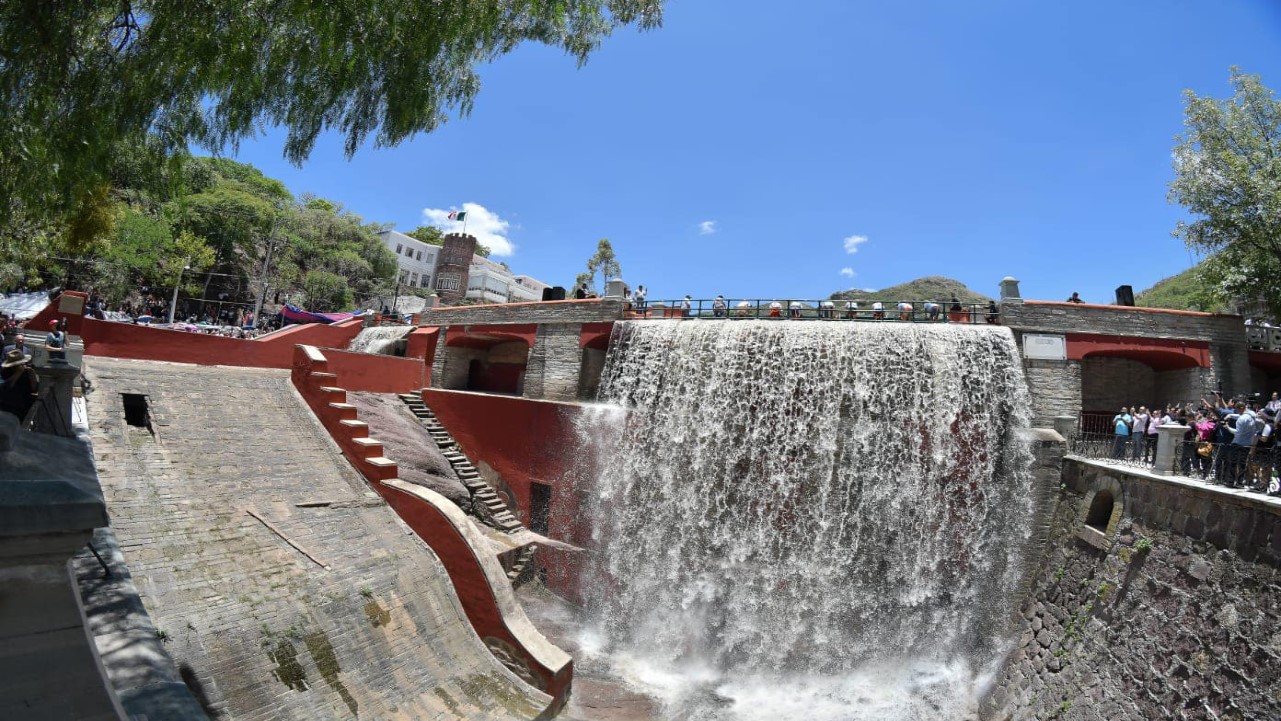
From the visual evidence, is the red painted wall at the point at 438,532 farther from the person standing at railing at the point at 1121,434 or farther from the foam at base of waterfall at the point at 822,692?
the person standing at railing at the point at 1121,434

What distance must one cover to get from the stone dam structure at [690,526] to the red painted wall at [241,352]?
0.07 meters

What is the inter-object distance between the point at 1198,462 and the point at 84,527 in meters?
12.7

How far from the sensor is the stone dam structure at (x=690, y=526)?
7.88 meters

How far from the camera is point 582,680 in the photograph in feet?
37.9

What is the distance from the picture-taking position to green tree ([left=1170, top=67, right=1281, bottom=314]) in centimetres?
1388

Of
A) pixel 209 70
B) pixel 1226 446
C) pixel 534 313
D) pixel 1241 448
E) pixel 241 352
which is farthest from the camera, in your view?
pixel 534 313

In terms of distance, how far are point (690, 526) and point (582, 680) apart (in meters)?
4.34

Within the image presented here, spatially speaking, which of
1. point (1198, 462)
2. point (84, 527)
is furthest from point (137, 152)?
point (1198, 462)

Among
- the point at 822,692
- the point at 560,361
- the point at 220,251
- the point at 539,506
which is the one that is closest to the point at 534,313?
the point at 560,361

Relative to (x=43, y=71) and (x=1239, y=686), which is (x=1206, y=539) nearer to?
(x=1239, y=686)

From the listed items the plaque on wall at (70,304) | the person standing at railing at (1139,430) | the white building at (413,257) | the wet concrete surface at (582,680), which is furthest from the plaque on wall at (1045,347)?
the white building at (413,257)

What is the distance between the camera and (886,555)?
503 inches

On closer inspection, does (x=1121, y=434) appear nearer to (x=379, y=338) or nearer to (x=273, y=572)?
(x=273, y=572)

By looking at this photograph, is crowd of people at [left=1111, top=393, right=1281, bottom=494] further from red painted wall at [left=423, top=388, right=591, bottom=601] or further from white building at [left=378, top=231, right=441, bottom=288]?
white building at [left=378, top=231, right=441, bottom=288]
